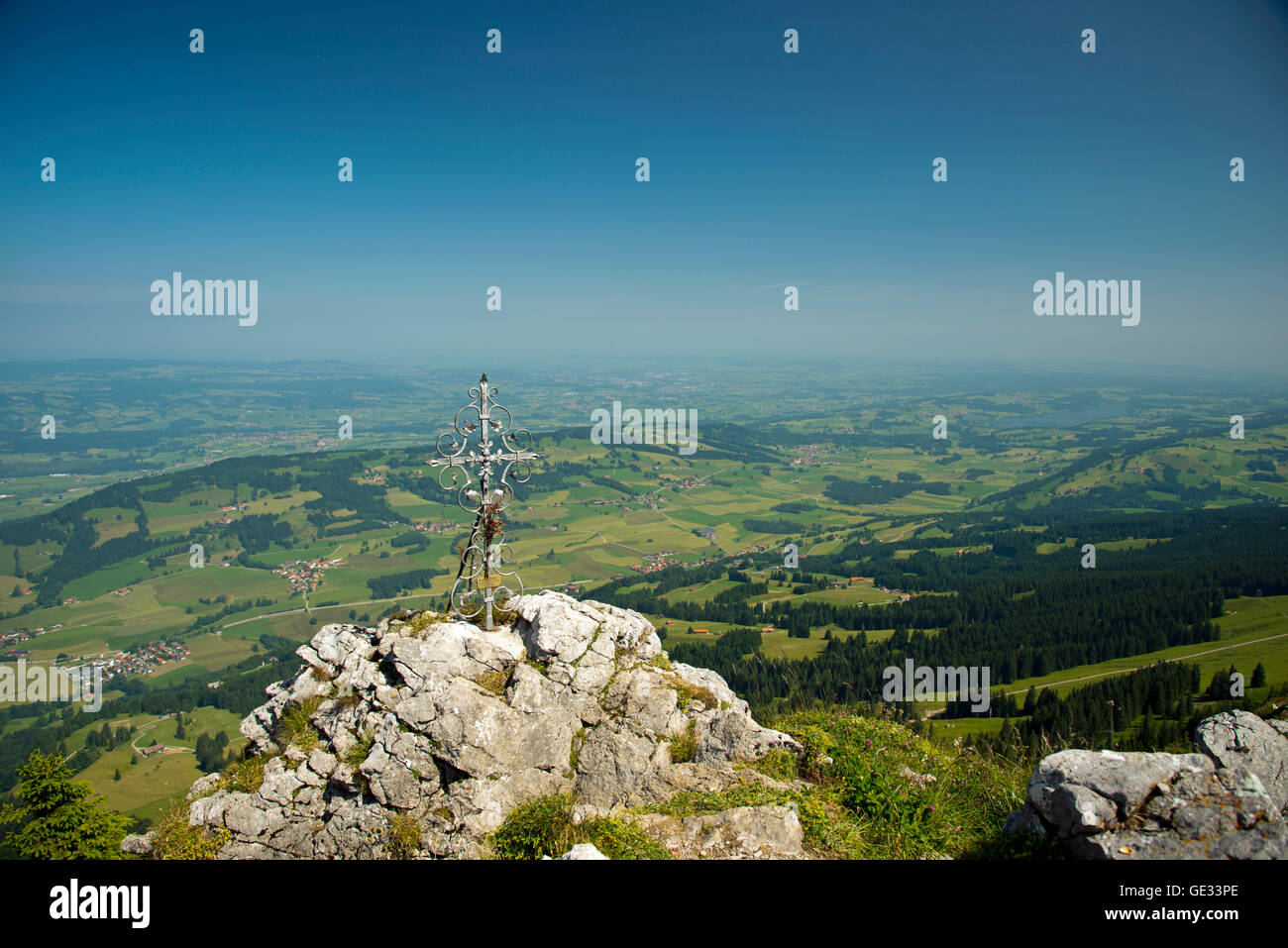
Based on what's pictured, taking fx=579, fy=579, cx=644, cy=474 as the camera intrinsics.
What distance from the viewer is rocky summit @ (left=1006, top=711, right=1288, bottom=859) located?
5344mm

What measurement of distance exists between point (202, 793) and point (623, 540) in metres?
123

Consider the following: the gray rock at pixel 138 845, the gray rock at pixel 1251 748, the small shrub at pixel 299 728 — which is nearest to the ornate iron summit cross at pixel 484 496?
the small shrub at pixel 299 728

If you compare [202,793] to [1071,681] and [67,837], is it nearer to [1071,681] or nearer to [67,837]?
[67,837]

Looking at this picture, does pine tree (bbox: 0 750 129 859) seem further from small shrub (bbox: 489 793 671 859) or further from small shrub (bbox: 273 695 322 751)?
small shrub (bbox: 489 793 671 859)

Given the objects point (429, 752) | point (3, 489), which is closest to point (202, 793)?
point (429, 752)

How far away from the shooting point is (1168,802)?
18.7 ft

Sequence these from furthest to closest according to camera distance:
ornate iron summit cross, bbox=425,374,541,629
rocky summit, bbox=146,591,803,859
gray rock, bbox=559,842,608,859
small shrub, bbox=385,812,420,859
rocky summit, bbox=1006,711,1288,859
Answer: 1. ornate iron summit cross, bbox=425,374,541,629
2. rocky summit, bbox=146,591,803,859
3. small shrub, bbox=385,812,420,859
4. gray rock, bbox=559,842,608,859
5. rocky summit, bbox=1006,711,1288,859

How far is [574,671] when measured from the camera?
36.6 ft

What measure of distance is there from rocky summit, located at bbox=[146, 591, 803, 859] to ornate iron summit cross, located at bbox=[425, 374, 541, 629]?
811mm

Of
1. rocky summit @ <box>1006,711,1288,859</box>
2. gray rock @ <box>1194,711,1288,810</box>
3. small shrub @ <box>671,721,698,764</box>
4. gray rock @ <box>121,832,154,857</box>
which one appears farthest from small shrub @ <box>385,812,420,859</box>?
gray rock @ <box>1194,711,1288,810</box>

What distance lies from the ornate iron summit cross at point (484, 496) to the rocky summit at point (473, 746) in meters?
0.81

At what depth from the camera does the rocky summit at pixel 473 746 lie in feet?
29.9

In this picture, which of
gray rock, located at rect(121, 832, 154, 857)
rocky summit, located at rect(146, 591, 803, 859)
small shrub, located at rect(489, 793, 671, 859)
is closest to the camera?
small shrub, located at rect(489, 793, 671, 859)
